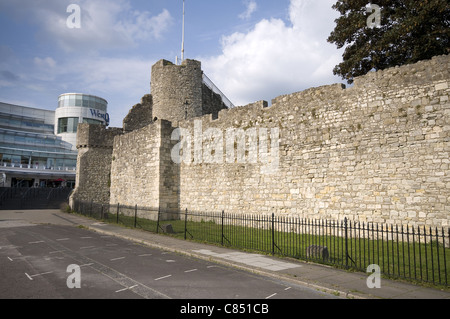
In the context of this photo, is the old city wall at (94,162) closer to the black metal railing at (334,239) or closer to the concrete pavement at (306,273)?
the black metal railing at (334,239)

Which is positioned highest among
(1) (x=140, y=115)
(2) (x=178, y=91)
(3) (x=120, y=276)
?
(2) (x=178, y=91)

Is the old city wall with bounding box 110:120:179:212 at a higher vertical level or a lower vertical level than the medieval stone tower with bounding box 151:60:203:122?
Answer: lower

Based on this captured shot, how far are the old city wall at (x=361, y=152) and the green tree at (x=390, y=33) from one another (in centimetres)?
413

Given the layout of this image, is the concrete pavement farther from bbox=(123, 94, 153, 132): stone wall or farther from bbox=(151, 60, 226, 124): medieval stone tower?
bbox=(123, 94, 153, 132): stone wall

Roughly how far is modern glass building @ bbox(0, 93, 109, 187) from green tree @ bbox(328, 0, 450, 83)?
168 feet

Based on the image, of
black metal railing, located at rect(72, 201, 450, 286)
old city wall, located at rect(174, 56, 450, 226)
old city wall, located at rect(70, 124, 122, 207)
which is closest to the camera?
black metal railing, located at rect(72, 201, 450, 286)

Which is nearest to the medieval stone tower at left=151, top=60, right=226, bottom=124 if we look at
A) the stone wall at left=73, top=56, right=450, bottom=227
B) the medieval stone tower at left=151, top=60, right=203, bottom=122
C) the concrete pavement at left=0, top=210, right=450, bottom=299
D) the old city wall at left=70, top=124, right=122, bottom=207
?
the medieval stone tower at left=151, top=60, right=203, bottom=122

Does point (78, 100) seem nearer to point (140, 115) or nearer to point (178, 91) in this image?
point (140, 115)

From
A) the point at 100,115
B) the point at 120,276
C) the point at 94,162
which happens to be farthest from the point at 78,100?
the point at 120,276

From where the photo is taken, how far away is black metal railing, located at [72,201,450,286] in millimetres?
7426

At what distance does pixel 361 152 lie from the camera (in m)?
12.2

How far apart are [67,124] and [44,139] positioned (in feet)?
23.5

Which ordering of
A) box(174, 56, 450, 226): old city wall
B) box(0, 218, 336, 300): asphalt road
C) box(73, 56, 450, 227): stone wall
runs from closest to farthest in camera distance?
1. box(0, 218, 336, 300): asphalt road
2. box(174, 56, 450, 226): old city wall
3. box(73, 56, 450, 227): stone wall

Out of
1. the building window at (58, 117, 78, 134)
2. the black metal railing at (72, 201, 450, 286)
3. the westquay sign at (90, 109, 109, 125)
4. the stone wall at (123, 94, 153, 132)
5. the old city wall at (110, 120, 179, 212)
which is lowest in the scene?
the black metal railing at (72, 201, 450, 286)
